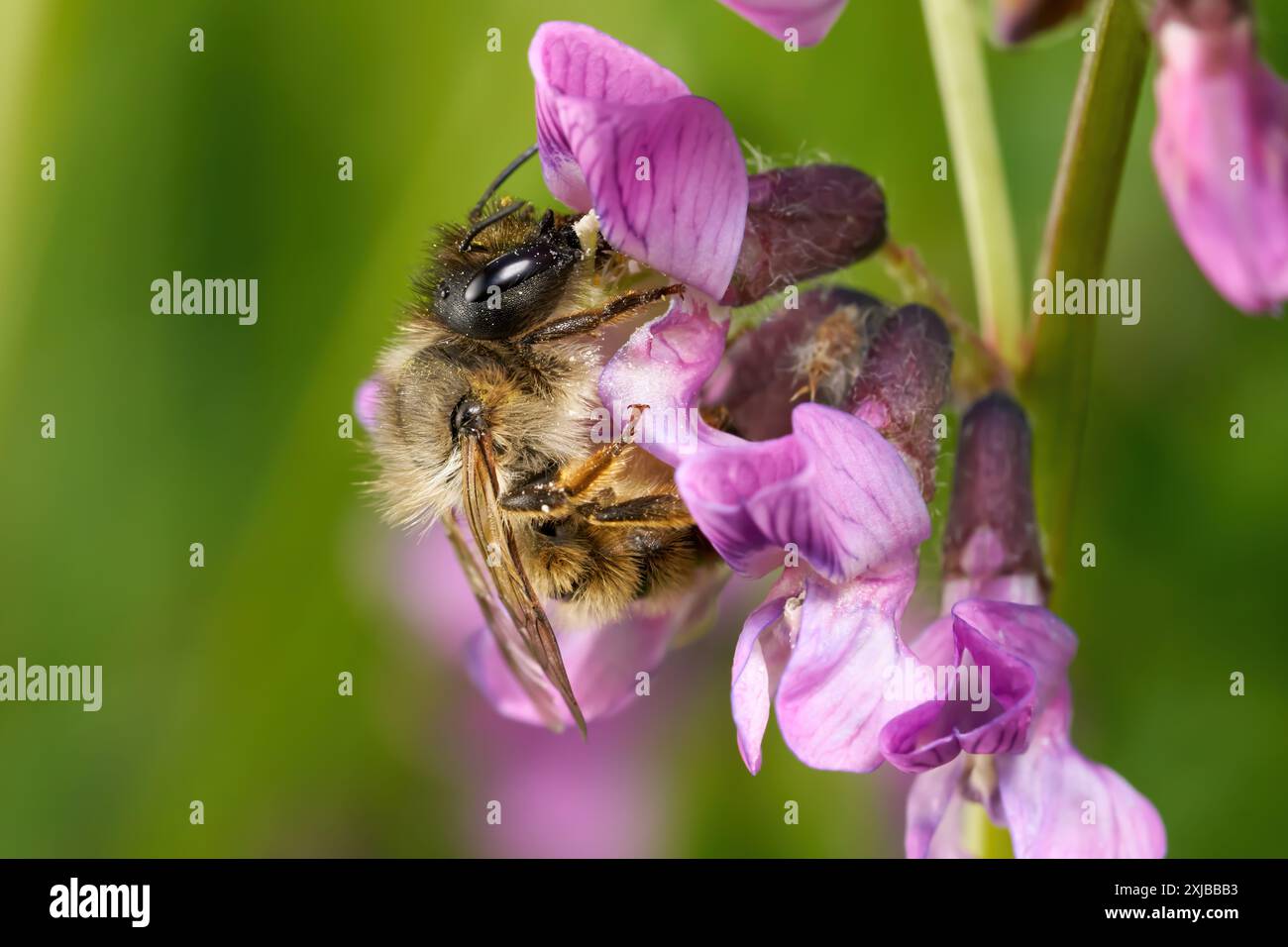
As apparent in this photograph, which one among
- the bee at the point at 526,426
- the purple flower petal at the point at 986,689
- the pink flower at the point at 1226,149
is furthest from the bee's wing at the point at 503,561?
the pink flower at the point at 1226,149

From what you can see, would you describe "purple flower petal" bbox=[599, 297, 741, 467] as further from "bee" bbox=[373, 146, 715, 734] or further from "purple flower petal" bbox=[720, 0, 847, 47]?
"purple flower petal" bbox=[720, 0, 847, 47]

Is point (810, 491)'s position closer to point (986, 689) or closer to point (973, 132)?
point (986, 689)

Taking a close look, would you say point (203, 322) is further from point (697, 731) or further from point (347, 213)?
point (697, 731)

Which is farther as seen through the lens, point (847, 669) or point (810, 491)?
point (847, 669)
